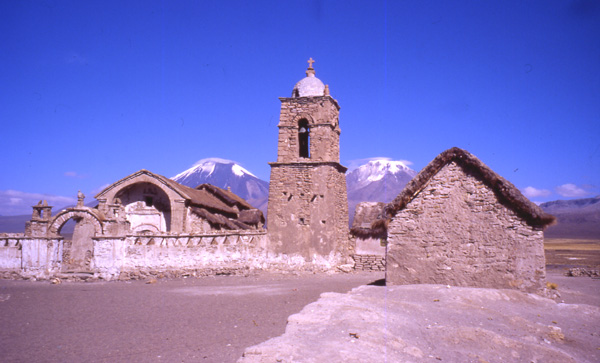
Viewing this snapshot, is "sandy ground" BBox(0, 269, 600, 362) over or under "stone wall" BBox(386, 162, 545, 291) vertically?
under

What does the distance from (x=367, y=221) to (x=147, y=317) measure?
51.0 ft

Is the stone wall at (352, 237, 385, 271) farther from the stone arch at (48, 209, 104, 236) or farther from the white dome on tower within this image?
the stone arch at (48, 209, 104, 236)

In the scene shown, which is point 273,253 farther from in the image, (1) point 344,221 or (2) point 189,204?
(2) point 189,204

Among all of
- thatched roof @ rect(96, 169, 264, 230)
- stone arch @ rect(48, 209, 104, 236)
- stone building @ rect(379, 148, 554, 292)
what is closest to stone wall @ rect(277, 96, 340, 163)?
thatched roof @ rect(96, 169, 264, 230)

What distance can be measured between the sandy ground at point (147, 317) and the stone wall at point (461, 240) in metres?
1.21

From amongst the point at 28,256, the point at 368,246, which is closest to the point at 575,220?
the point at 368,246

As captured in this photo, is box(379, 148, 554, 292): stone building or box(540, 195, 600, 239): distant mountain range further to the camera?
Result: box(540, 195, 600, 239): distant mountain range

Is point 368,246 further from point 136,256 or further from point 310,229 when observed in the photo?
A: point 136,256

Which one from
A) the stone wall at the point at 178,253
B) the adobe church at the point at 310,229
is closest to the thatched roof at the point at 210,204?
the adobe church at the point at 310,229

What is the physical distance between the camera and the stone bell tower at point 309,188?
20.2 meters

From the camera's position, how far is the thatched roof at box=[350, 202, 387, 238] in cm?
2144

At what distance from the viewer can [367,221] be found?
23.1 meters

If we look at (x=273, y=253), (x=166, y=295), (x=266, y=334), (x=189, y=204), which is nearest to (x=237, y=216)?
(x=189, y=204)

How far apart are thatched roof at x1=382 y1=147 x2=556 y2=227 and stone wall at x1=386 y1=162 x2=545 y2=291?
0.11 m
